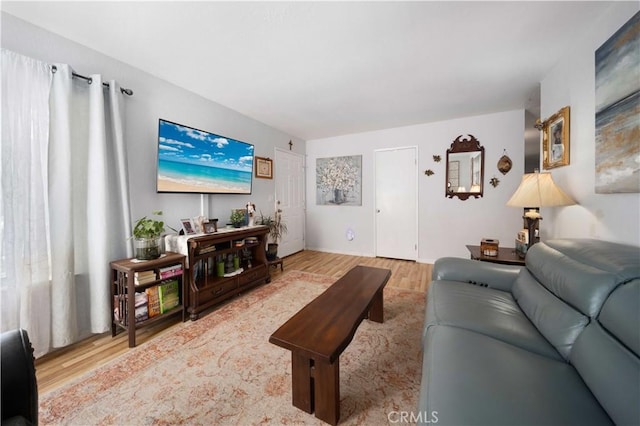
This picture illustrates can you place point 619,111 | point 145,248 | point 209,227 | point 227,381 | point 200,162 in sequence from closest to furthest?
point 619,111 < point 227,381 < point 145,248 < point 209,227 < point 200,162

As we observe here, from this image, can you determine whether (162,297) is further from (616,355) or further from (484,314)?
(616,355)

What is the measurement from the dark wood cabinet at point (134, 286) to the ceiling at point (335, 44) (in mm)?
1746

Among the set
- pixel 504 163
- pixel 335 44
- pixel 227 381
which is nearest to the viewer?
pixel 227 381

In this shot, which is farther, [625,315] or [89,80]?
[89,80]

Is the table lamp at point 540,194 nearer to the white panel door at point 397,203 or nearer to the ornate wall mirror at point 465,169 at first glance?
the ornate wall mirror at point 465,169

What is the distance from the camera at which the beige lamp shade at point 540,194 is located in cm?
177

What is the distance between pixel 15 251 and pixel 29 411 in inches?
50.8

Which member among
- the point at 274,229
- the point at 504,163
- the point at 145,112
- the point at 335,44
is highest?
the point at 335,44

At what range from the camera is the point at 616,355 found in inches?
31.8

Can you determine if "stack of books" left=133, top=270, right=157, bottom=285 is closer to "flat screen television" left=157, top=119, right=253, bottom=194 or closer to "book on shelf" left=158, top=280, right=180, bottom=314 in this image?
"book on shelf" left=158, top=280, right=180, bottom=314

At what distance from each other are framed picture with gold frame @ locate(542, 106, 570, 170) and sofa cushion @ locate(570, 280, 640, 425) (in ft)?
5.00

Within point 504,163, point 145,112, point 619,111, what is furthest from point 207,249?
point 504,163

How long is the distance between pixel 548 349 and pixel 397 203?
131 inches

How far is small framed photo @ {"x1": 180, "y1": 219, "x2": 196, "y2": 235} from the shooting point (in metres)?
2.44
